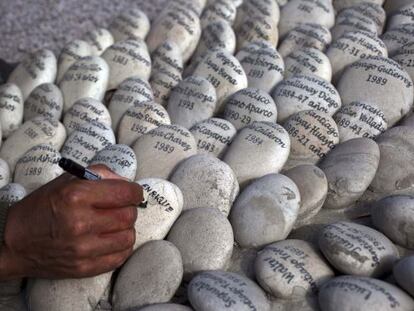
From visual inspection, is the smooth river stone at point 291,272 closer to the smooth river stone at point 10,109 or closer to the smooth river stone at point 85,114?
the smooth river stone at point 85,114

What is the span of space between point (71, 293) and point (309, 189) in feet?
1.63

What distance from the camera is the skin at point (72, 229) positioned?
111 centimetres

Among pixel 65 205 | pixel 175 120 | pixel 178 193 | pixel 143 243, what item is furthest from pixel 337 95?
pixel 65 205

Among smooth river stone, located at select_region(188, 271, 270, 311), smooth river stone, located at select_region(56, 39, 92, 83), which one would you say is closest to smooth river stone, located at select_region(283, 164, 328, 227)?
Answer: smooth river stone, located at select_region(188, 271, 270, 311)

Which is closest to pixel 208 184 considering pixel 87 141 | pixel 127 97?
pixel 87 141

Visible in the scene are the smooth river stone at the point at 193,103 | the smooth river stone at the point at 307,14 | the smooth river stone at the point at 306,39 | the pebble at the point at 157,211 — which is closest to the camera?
the pebble at the point at 157,211

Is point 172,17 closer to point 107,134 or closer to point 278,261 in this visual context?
point 107,134

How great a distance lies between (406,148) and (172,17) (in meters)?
0.90

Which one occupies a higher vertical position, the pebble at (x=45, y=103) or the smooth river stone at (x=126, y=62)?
the smooth river stone at (x=126, y=62)

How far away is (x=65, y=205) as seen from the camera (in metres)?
1.11

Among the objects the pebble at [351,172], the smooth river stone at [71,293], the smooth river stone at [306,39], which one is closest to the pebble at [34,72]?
the smooth river stone at [306,39]

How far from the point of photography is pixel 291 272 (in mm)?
1170

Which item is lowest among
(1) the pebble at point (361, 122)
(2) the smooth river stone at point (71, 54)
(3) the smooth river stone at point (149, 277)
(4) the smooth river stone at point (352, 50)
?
(3) the smooth river stone at point (149, 277)

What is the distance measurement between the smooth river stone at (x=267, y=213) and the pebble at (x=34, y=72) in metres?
0.81
